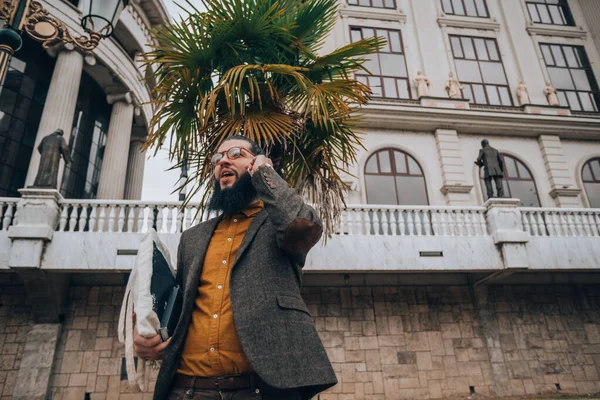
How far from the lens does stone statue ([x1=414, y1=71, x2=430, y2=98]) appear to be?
43.6ft

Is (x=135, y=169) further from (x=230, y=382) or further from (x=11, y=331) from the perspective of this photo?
(x=230, y=382)

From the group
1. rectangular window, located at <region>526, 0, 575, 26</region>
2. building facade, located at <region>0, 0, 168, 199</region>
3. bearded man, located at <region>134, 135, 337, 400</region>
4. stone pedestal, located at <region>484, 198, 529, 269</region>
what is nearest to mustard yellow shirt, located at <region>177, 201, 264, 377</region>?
bearded man, located at <region>134, 135, 337, 400</region>

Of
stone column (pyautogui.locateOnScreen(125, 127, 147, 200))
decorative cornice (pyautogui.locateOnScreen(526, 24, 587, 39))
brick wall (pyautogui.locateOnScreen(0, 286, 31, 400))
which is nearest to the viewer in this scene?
brick wall (pyautogui.locateOnScreen(0, 286, 31, 400))

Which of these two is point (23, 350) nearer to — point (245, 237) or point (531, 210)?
point (245, 237)

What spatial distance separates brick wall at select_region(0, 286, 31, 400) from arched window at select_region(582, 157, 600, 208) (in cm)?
1624

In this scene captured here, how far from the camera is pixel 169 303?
1.83m

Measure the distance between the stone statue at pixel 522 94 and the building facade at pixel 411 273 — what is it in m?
0.67

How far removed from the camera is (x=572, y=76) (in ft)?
48.8

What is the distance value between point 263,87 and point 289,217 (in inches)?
118

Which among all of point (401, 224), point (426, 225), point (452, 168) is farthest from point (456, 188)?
point (401, 224)

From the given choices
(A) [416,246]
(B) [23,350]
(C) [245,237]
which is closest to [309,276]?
(A) [416,246]

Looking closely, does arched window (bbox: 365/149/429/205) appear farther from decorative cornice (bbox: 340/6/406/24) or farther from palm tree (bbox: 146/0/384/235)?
palm tree (bbox: 146/0/384/235)

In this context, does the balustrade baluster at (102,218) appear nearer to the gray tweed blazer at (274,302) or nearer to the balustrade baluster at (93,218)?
the balustrade baluster at (93,218)

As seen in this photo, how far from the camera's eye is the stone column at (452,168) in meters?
12.1
